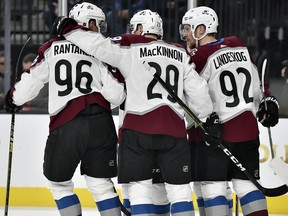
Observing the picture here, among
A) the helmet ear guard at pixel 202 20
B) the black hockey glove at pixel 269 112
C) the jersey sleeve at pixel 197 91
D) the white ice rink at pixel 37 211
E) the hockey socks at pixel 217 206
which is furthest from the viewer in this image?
the white ice rink at pixel 37 211

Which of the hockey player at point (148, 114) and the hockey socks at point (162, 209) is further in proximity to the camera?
the hockey socks at point (162, 209)

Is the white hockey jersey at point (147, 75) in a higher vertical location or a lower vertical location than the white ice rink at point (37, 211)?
higher

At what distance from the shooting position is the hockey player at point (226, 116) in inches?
218

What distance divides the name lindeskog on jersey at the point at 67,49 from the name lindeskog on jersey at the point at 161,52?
30 cm

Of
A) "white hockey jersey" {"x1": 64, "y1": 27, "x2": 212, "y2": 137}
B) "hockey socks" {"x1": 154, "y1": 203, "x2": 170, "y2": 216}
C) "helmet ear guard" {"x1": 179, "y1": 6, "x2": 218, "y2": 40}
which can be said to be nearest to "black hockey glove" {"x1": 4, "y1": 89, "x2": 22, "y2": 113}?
"white hockey jersey" {"x1": 64, "y1": 27, "x2": 212, "y2": 137}

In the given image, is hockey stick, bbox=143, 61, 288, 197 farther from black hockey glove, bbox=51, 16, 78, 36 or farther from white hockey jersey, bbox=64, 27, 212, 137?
black hockey glove, bbox=51, 16, 78, 36

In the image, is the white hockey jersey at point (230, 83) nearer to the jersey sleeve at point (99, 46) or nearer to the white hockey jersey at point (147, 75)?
the white hockey jersey at point (147, 75)

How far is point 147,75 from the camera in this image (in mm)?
5309

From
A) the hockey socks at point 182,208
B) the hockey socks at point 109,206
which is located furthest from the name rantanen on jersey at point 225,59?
the hockey socks at point 109,206

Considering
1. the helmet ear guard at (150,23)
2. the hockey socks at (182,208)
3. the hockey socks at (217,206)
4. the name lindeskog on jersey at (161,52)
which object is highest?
the helmet ear guard at (150,23)

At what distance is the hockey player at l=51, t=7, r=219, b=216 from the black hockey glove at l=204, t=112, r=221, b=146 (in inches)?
6.7

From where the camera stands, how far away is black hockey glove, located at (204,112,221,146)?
5.48m

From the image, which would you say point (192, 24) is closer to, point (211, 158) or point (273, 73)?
point (211, 158)

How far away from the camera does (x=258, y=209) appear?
5.55m
